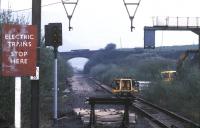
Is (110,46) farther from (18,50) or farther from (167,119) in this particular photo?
(18,50)

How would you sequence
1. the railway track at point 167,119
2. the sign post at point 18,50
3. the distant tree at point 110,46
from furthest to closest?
the distant tree at point 110,46 < the railway track at point 167,119 < the sign post at point 18,50

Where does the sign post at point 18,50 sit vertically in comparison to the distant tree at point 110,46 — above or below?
below

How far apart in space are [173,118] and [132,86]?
2364 cm

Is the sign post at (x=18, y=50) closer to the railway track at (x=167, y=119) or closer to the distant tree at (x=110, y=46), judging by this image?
the railway track at (x=167, y=119)

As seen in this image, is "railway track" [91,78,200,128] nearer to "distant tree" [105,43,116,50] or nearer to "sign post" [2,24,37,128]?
"sign post" [2,24,37,128]

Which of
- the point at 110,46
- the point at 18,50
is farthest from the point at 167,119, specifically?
the point at 110,46

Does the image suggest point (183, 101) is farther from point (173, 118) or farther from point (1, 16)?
point (1, 16)

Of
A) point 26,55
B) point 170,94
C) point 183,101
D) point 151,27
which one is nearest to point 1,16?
point 26,55

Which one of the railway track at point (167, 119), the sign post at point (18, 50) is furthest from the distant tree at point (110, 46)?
the sign post at point (18, 50)

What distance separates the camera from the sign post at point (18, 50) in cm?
1352

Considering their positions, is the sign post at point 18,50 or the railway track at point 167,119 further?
the railway track at point 167,119

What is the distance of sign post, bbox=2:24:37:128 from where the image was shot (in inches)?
532

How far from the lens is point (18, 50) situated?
13578mm

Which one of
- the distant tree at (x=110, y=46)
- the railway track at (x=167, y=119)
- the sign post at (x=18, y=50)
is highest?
the distant tree at (x=110, y=46)
